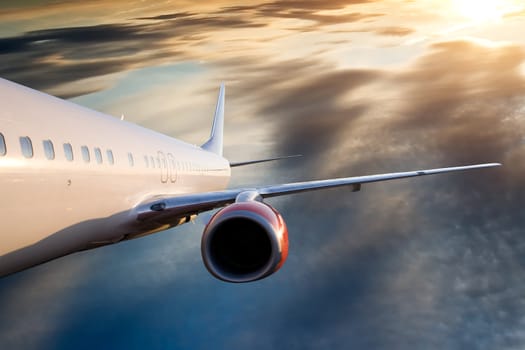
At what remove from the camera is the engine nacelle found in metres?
12.4

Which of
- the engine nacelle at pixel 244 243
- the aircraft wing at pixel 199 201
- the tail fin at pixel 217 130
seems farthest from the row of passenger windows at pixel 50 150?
the tail fin at pixel 217 130

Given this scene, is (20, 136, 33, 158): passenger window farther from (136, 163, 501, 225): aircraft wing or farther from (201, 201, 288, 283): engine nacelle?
(136, 163, 501, 225): aircraft wing

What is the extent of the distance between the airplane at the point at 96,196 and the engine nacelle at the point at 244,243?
0.08 ft

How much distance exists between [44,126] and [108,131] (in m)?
3.44

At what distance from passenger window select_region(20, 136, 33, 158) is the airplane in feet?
0.06

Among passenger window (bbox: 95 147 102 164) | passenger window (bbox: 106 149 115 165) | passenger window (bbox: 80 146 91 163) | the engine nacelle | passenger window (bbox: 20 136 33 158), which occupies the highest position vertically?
passenger window (bbox: 20 136 33 158)

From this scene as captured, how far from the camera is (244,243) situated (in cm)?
1300

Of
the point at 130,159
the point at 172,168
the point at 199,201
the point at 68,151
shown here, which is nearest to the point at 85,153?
the point at 68,151

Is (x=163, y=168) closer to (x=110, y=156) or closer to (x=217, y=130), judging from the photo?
(x=110, y=156)

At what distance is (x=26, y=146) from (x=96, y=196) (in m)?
2.77

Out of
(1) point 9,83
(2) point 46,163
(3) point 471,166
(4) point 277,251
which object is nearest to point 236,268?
(4) point 277,251

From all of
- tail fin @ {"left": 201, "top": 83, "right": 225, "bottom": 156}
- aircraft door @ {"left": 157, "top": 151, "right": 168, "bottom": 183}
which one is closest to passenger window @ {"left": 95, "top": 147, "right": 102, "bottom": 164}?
aircraft door @ {"left": 157, "top": 151, "right": 168, "bottom": 183}

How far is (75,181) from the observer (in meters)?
11.5

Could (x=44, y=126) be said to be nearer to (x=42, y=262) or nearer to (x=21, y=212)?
Result: (x=21, y=212)
